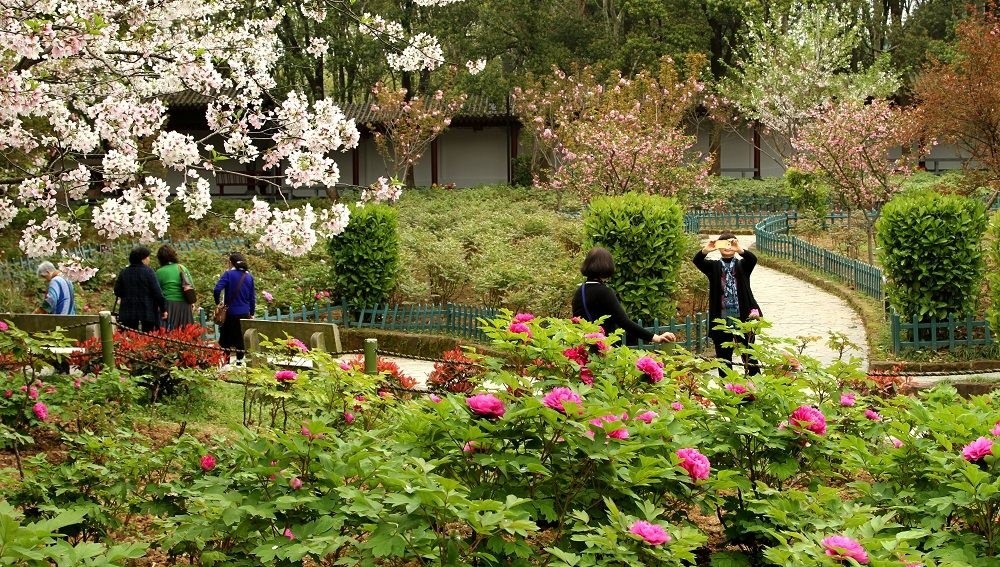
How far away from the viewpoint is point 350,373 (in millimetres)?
5336

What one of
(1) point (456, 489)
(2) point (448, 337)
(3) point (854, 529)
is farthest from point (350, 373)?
(2) point (448, 337)

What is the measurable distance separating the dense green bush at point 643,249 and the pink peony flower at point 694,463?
8.39 metres

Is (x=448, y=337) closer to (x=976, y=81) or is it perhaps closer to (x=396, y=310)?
(x=396, y=310)

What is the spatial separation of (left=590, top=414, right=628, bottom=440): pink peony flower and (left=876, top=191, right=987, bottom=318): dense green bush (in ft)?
28.9

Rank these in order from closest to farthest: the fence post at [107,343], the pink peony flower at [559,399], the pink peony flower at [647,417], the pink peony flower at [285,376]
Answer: the pink peony flower at [559,399]
the pink peony flower at [647,417]
the pink peony flower at [285,376]
the fence post at [107,343]

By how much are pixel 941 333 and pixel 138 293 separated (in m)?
8.44

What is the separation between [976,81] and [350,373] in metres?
13.0

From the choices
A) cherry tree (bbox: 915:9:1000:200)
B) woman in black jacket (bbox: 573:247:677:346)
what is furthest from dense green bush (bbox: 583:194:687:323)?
cherry tree (bbox: 915:9:1000:200)

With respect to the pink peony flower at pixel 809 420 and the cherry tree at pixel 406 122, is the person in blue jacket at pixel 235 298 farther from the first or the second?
the cherry tree at pixel 406 122

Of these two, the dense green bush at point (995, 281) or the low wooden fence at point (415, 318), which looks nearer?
the dense green bush at point (995, 281)

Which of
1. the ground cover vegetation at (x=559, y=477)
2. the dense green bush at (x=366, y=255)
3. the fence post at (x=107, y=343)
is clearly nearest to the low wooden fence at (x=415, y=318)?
the dense green bush at (x=366, y=255)

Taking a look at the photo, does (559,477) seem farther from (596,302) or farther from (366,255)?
(366,255)

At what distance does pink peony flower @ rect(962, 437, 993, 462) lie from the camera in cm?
422

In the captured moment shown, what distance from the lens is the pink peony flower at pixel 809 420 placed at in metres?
4.64
